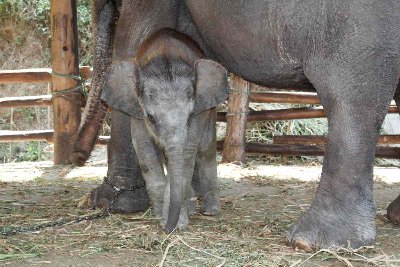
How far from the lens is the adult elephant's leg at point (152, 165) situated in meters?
3.27

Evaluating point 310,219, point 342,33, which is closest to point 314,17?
point 342,33

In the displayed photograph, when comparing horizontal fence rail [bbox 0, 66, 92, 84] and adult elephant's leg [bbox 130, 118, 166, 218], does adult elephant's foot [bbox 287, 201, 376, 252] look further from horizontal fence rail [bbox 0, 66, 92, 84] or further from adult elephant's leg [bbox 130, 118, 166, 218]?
horizontal fence rail [bbox 0, 66, 92, 84]

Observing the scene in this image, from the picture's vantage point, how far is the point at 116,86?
10.3ft

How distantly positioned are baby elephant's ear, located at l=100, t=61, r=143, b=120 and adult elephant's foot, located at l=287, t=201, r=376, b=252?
94 centimetres

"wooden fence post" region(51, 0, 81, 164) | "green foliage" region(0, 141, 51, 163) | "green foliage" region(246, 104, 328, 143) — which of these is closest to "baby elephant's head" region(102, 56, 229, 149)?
"wooden fence post" region(51, 0, 81, 164)

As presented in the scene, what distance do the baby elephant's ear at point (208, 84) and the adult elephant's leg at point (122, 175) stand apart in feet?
2.59

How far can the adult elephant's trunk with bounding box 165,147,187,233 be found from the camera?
2.85 m

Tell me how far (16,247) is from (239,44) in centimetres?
135

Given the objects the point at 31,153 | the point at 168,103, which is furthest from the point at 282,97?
the point at 168,103

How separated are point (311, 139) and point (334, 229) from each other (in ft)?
15.5

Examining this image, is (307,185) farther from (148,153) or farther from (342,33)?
(342,33)

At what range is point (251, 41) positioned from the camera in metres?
3.09

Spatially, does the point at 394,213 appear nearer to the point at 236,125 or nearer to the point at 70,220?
the point at 70,220

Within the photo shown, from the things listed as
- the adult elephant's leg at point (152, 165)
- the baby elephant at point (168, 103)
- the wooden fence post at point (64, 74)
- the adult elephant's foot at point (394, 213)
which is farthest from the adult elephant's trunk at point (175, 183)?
the wooden fence post at point (64, 74)
